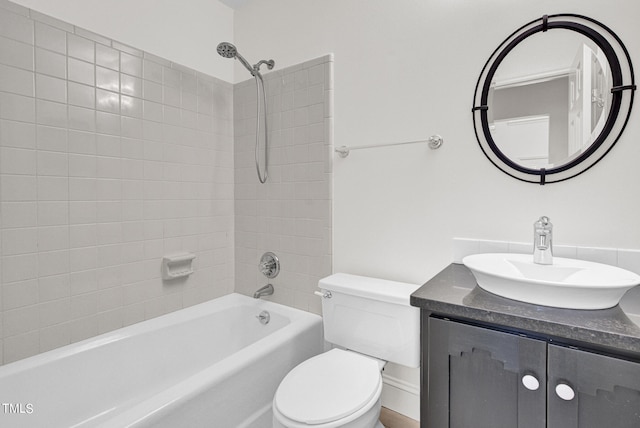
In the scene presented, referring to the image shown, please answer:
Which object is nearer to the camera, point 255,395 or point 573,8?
point 573,8

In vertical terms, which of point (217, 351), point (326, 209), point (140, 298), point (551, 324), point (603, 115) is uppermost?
point (603, 115)

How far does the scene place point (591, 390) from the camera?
0.77 m

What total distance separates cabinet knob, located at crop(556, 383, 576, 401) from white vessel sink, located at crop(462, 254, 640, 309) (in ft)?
0.67

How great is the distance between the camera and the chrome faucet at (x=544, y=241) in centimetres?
111

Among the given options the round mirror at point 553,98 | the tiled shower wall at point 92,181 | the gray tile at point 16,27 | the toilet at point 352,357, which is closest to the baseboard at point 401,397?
the toilet at point 352,357

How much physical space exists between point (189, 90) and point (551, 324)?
7.06ft

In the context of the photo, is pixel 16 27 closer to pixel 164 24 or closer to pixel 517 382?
pixel 164 24

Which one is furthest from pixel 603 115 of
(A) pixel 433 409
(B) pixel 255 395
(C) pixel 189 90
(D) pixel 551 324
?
(C) pixel 189 90

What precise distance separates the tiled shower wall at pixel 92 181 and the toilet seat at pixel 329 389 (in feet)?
3.57

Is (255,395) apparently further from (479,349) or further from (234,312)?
(479,349)

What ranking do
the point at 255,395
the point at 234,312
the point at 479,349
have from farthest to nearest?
1. the point at 234,312
2. the point at 255,395
3. the point at 479,349

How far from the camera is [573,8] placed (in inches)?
47.8

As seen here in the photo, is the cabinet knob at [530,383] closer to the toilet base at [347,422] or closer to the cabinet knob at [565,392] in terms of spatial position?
the cabinet knob at [565,392]

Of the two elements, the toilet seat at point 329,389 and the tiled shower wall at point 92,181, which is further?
the tiled shower wall at point 92,181
